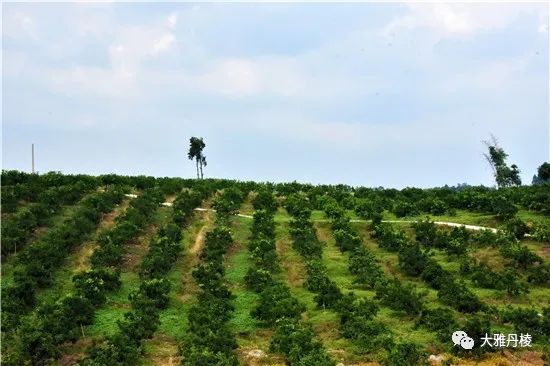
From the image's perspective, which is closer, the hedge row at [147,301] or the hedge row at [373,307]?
the hedge row at [373,307]

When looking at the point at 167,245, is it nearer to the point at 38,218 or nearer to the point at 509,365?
the point at 38,218

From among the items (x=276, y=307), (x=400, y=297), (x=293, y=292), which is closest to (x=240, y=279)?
(x=293, y=292)

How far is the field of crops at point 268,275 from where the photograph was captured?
57.0 feet

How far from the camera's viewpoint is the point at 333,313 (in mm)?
20031

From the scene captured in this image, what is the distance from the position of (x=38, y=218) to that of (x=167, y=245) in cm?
698

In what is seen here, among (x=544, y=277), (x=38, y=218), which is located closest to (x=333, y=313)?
(x=544, y=277)

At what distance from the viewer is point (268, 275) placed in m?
23.2

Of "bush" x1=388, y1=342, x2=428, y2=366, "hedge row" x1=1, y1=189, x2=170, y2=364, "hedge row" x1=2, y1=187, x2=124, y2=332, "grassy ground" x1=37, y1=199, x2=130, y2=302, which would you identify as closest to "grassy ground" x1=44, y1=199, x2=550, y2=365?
"hedge row" x1=1, y1=189, x2=170, y2=364

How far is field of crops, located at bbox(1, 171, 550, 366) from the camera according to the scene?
17.4 metres

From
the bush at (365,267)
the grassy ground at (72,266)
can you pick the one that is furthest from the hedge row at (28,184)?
the bush at (365,267)

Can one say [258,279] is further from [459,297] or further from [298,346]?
[459,297]

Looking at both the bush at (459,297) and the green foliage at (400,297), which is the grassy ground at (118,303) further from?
the bush at (459,297)

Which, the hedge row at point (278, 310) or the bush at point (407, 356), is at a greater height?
the hedge row at point (278, 310)

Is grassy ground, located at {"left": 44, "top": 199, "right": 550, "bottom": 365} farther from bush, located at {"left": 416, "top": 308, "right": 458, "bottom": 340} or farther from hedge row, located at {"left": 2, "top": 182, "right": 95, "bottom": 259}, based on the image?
hedge row, located at {"left": 2, "top": 182, "right": 95, "bottom": 259}
